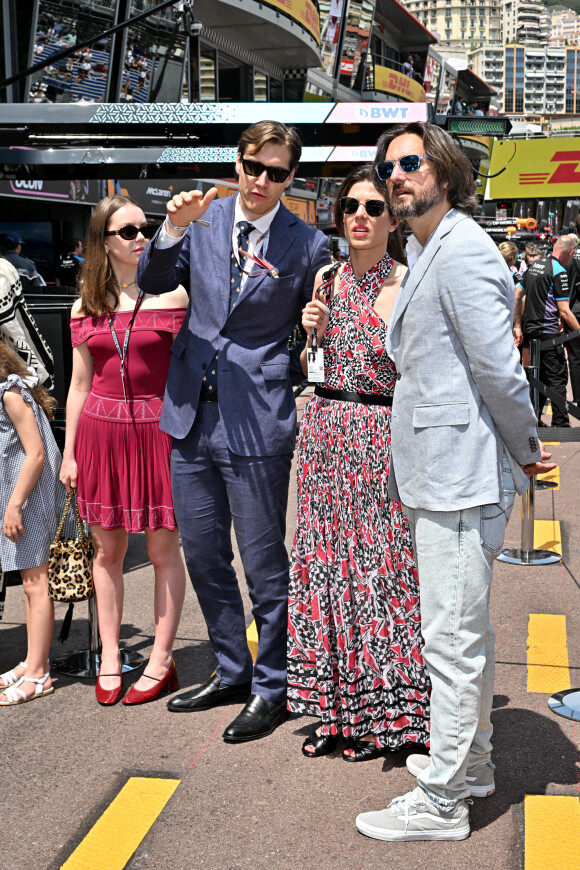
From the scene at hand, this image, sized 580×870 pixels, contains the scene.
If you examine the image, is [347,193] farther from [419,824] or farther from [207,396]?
[419,824]

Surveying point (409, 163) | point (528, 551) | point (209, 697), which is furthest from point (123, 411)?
point (528, 551)

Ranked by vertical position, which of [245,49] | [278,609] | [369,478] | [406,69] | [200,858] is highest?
[406,69]

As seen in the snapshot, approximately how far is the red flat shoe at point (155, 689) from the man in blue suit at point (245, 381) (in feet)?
1.55

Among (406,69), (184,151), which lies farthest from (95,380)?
(406,69)

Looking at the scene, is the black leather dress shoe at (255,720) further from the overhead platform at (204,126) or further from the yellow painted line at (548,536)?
the overhead platform at (204,126)

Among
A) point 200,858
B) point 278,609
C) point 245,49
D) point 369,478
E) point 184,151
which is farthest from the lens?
point 245,49

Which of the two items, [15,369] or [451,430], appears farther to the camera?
[15,369]

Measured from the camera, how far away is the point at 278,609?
12.0ft

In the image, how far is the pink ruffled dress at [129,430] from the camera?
152 inches

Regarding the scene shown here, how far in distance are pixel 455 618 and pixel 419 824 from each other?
64 cm

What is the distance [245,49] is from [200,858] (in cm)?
3059

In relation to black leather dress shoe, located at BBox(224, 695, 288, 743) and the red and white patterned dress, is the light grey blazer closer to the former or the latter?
the red and white patterned dress

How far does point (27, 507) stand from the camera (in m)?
4.03

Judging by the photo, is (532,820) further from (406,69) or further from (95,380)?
(406,69)
